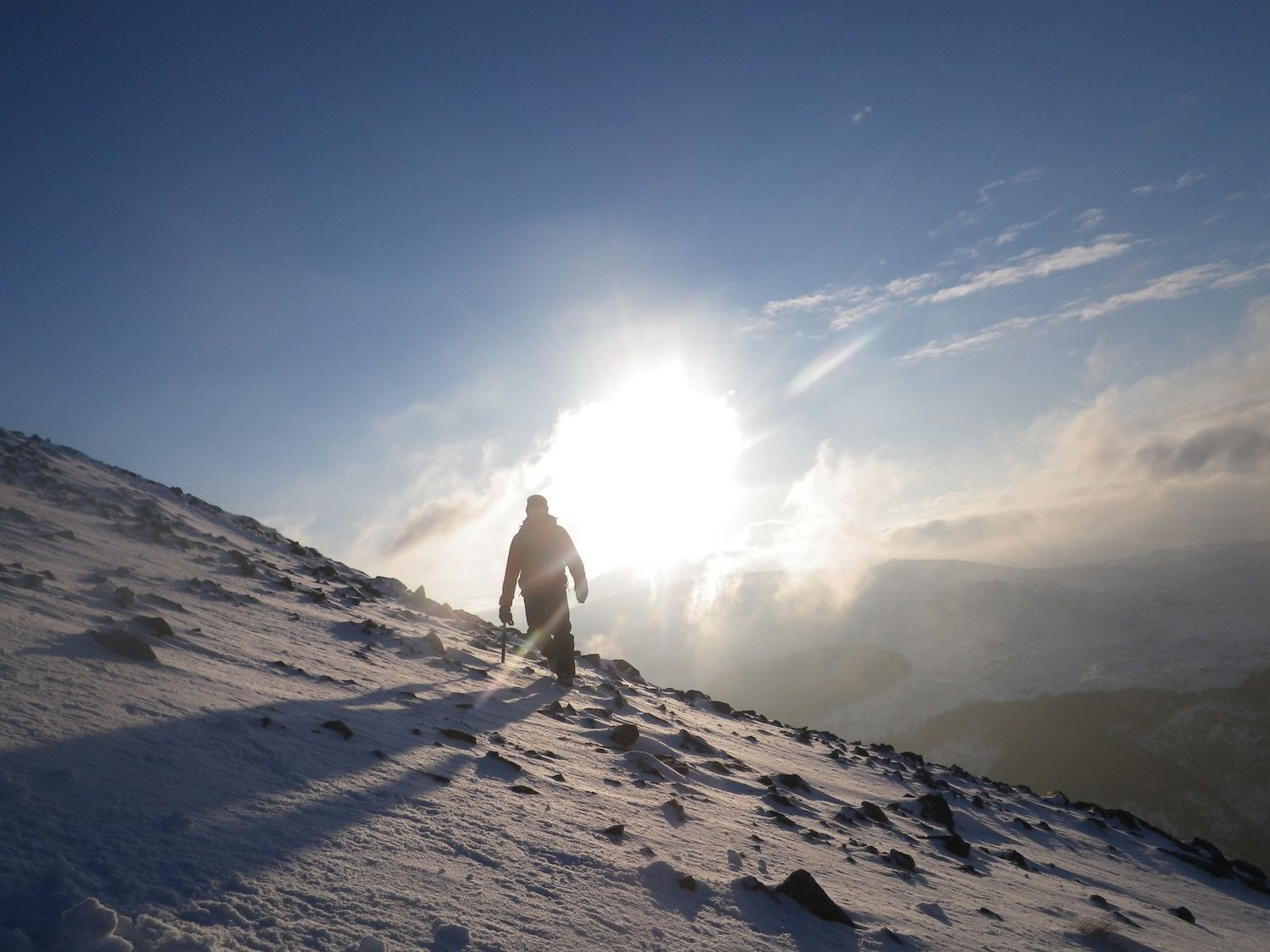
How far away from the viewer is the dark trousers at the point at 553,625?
1273 centimetres

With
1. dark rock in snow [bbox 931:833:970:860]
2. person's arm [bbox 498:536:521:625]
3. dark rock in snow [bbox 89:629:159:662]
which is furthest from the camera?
person's arm [bbox 498:536:521:625]

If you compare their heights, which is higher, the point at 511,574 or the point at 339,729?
the point at 511,574

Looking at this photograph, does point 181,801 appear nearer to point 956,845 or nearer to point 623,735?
point 623,735

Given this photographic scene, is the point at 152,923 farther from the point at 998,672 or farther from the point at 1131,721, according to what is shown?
the point at 998,672

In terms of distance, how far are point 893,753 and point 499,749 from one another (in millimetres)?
15056

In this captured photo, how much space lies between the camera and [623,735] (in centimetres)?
909

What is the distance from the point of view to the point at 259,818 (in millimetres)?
3783

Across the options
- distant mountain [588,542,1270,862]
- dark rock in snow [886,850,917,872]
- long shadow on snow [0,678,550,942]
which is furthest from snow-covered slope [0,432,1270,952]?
distant mountain [588,542,1270,862]

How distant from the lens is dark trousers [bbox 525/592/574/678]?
12727 millimetres

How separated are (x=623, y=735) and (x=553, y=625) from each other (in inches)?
158

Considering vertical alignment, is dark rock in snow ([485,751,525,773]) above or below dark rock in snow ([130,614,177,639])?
below

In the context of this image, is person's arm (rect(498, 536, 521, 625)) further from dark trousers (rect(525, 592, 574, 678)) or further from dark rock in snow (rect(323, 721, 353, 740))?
dark rock in snow (rect(323, 721, 353, 740))

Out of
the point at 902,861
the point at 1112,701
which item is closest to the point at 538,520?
the point at 902,861

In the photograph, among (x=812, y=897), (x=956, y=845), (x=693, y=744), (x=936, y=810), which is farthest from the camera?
(x=693, y=744)
